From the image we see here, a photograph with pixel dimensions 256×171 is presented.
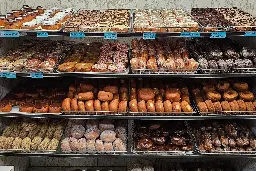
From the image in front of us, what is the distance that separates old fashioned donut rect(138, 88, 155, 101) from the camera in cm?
434

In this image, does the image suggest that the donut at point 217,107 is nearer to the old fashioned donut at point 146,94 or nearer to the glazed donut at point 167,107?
the glazed donut at point 167,107

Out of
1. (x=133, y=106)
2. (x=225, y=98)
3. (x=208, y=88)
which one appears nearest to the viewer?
(x=133, y=106)

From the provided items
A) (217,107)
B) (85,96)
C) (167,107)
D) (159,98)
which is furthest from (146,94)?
(217,107)

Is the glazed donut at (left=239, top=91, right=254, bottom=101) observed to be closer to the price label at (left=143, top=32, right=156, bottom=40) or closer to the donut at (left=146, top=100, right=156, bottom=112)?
the donut at (left=146, top=100, right=156, bottom=112)

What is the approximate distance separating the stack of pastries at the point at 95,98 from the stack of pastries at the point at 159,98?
0.13m

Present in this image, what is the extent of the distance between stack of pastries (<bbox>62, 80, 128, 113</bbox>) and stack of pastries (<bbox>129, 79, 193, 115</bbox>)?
13 cm

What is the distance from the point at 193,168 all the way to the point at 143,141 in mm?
881

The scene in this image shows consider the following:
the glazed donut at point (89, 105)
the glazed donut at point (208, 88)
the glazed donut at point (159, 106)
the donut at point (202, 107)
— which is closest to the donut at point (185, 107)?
the donut at point (202, 107)

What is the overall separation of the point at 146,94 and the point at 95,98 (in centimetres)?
58

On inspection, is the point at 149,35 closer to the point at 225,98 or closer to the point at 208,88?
the point at 208,88

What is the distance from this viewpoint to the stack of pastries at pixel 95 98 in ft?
13.9

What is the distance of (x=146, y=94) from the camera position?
14.3 ft

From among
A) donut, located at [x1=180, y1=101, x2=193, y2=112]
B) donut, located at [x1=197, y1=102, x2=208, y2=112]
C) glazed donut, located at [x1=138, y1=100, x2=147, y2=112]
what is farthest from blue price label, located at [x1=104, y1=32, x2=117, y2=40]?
donut, located at [x1=197, y1=102, x2=208, y2=112]

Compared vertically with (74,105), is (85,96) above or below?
above
